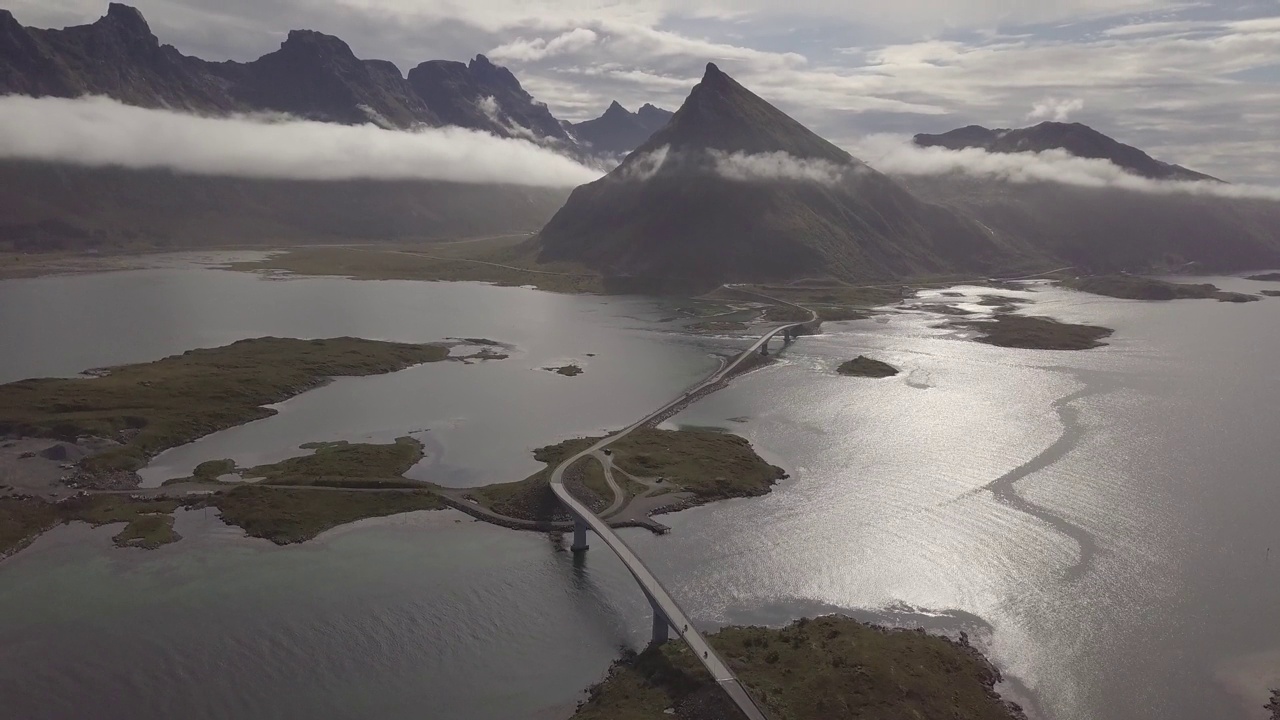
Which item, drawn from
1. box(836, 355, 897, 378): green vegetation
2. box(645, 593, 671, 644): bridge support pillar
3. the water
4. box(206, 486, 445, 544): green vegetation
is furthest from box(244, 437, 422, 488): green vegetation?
box(836, 355, 897, 378): green vegetation

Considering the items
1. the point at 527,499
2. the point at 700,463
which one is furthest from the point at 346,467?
the point at 700,463

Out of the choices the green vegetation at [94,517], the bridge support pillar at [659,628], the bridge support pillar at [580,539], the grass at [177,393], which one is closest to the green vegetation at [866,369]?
the grass at [177,393]

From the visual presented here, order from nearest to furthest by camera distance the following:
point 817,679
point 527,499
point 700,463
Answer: point 817,679 < point 527,499 < point 700,463

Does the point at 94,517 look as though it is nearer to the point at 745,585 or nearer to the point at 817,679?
the point at 745,585

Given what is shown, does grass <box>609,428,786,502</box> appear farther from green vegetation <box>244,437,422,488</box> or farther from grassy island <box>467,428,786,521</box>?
green vegetation <box>244,437,422,488</box>

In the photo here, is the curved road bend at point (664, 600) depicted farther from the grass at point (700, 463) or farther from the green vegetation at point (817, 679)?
the grass at point (700, 463)
